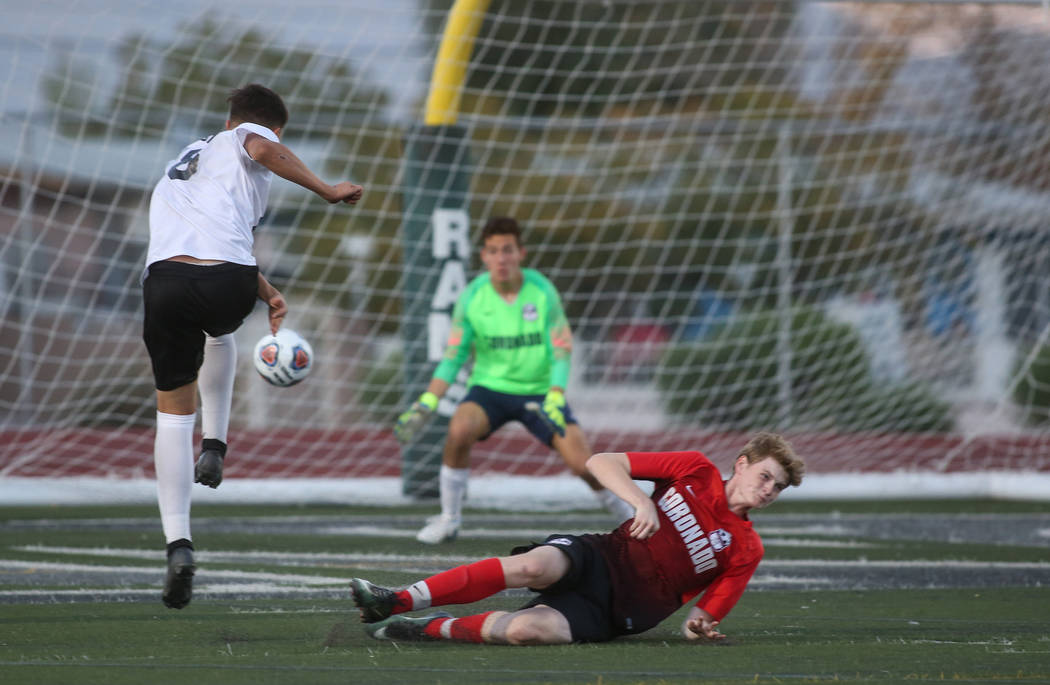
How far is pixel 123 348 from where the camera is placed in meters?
13.7

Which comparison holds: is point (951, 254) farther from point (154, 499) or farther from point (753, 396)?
point (154, 499)

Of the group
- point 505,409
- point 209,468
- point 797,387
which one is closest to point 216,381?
point 209,468

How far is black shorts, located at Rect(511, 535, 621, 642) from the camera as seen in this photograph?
13.2 ft

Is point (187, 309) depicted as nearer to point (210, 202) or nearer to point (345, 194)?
point (210, 202)

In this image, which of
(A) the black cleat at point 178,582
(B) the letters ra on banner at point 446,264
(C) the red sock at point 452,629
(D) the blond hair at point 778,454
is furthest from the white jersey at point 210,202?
(B) the letters ra on banner at point 446,264

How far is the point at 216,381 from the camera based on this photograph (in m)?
4.73

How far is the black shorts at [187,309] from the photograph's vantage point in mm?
4367

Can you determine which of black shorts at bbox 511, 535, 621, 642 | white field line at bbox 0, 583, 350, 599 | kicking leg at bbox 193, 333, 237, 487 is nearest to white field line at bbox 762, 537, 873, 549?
white field line at bbox 0, 583, 350, 599

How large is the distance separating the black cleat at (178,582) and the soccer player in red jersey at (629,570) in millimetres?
585

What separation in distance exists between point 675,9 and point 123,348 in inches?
326

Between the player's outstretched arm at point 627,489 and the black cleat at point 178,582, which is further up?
the player's outstretched arm at point 627,489

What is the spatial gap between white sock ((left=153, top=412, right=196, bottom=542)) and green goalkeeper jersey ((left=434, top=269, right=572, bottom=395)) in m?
3.02

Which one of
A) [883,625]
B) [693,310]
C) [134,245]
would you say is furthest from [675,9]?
[883,625]

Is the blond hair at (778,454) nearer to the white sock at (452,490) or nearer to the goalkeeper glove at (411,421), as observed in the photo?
the goalkeeper glove at (411,421)
